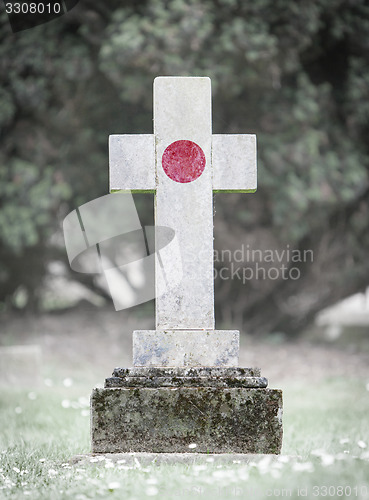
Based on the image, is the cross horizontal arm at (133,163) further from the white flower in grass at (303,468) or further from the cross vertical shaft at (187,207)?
the white flower in grass at (303,468)

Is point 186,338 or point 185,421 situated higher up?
point 186,338

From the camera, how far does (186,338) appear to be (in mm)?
3572

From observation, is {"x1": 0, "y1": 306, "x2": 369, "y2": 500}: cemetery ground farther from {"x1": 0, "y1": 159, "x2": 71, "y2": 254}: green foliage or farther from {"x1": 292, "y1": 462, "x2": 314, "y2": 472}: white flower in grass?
{"x1": 0, "y1": 159, "x2": 71, "y2": 254}: green foliage

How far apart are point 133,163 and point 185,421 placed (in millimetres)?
1597

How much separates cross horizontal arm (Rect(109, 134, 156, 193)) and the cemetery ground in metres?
1.61

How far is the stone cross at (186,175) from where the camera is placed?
3660 millimetres

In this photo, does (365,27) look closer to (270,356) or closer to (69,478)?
(270,356)

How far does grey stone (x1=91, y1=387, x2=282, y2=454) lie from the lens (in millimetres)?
3301

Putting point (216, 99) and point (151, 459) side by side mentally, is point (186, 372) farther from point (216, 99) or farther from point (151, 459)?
point (216, 99)

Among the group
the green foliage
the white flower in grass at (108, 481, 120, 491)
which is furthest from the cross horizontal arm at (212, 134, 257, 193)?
the green foliage

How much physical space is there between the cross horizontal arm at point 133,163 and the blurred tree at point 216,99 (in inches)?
162

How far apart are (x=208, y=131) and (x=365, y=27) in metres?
5.46

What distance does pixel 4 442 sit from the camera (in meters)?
4.27

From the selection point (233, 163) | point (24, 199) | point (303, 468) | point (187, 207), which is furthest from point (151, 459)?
point (24, 199)
